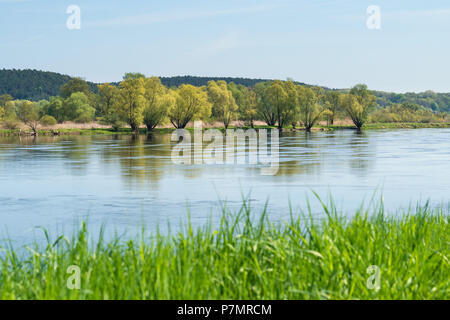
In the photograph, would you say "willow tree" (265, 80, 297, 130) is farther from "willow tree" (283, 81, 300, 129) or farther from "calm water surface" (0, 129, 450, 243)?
"calm water surface" (0, 129, 450, 243)

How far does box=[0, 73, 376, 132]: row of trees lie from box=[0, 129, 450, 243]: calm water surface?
4683 cm

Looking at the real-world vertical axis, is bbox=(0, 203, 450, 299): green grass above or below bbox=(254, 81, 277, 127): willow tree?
below

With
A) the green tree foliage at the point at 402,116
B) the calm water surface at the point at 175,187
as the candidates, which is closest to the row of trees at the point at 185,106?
the green tree foliage at the point at 402,116

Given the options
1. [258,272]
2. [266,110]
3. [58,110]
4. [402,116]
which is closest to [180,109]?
[266,110]

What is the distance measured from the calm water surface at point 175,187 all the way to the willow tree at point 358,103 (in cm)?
6883

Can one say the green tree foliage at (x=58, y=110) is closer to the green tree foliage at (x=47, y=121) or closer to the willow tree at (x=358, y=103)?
the green tree foliage at (x=47, y=121)

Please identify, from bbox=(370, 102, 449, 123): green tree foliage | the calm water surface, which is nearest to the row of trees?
bbox=(370, 102, 449, 123): green tree foliage

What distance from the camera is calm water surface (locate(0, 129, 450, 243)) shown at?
43.2 feet

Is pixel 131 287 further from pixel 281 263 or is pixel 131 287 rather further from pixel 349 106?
pixel 349 106

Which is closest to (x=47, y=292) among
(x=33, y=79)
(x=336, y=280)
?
(x=336, y=280)

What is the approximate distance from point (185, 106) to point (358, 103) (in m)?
33.3

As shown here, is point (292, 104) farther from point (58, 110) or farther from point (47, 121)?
point (58, 110)

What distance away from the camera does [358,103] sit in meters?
98.3

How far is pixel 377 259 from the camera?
5.80m
